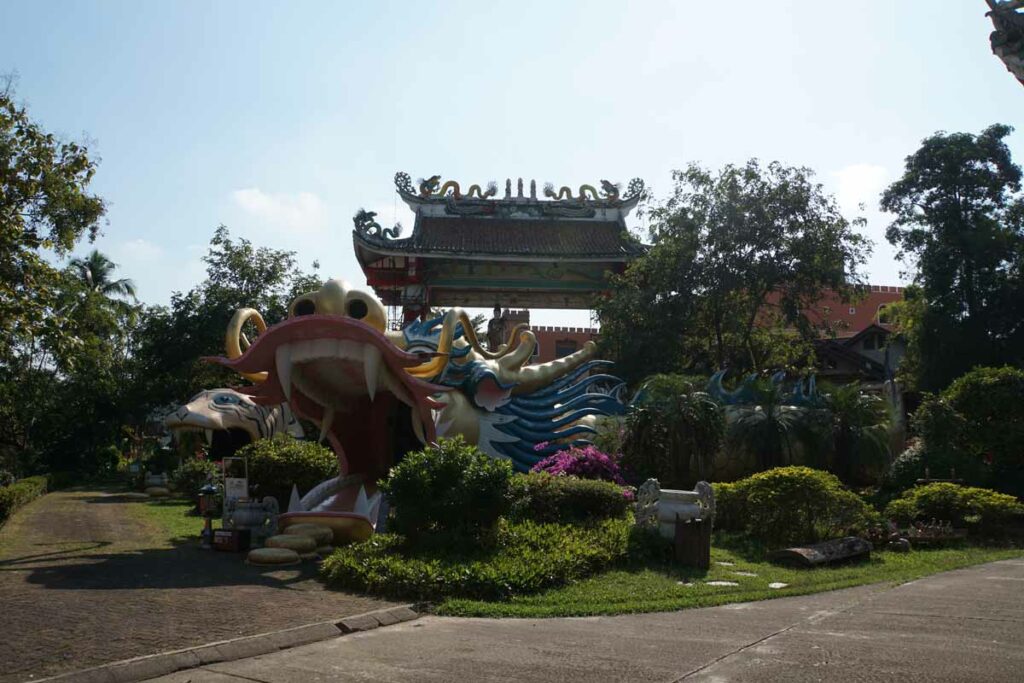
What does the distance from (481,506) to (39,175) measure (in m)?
7.97

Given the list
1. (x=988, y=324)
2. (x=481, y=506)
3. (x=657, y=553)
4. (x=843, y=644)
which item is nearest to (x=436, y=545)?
(x=481, y=506)

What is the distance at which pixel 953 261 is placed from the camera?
82.1 feet

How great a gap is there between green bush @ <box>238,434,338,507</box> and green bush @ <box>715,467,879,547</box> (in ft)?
23.3

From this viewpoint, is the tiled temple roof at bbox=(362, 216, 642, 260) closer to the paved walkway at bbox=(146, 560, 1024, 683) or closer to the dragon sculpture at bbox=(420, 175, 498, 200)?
the dragon sculpture at bbox=(420, 175, 498, 200)

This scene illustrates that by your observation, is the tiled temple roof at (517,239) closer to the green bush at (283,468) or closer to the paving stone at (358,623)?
the green bush at (283,468)

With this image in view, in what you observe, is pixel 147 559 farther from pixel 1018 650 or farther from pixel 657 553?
pixel 1018 650

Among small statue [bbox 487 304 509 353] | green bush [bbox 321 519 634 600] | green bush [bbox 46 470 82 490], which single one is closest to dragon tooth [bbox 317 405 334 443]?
green bush [bbox 321 519 634 600]

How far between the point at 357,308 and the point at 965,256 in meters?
20.0

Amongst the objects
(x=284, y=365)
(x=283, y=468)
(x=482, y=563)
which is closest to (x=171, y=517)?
(x=283, y=468)

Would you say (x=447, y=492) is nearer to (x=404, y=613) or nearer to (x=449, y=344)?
(x=404, y=613)

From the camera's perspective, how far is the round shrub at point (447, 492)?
9656 mm

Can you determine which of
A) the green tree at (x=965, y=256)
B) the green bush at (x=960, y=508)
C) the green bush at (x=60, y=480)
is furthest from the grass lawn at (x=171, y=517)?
the green tree at (x=965, y=256)

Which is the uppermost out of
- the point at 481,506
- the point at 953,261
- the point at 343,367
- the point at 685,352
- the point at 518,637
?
the point at 953,261

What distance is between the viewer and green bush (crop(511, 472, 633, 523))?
11.2 meters
